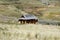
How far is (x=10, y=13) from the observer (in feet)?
123

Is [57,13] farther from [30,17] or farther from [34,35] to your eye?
[34,35]

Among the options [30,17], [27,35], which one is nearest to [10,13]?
[30,17]

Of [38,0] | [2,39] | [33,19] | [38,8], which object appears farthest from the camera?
[38,0]

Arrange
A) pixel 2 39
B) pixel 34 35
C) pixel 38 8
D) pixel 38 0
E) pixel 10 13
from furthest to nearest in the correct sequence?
pixel 38 0, pixel 38 8, pixel 10 13, pixel 34 35, pixel 2 39

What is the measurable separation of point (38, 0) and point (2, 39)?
149ft

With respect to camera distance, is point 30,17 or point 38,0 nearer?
point 30,17

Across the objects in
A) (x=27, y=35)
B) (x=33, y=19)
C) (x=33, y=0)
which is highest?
(x=27, y=35)

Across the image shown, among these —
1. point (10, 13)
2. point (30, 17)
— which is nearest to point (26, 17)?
point (30, 17)

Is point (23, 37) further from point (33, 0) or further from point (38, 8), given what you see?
point (33, 0)

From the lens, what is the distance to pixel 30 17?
81.5ft

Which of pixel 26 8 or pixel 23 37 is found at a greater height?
pixel 23 37

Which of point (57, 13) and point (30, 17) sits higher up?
point (30, 17)

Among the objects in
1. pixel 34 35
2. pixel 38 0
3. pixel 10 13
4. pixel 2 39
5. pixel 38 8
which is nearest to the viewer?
pixel 2 39

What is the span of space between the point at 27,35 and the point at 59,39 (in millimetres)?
1586
